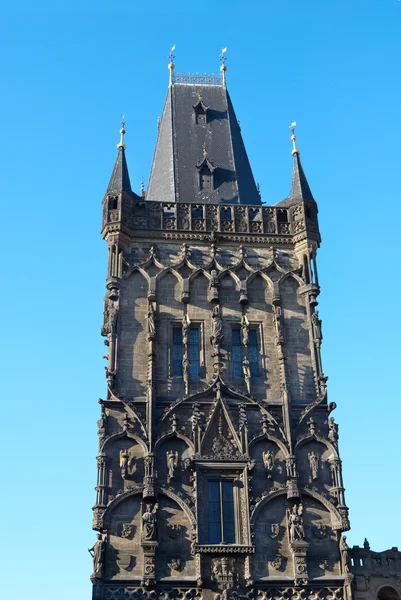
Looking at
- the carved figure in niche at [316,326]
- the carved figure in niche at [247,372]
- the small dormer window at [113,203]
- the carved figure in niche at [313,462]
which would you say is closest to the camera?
the carved figure in niche at [313,462]

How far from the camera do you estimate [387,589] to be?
→ 23938 mm

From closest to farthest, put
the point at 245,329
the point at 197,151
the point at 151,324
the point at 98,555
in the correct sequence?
the point at 98,555, the point at 151,324, the point at 245,329, the point at 197,151

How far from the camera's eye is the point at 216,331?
87.5 ft

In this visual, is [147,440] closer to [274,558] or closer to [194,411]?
[194,411]

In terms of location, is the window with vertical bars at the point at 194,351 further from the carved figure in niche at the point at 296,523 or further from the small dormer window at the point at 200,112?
the small dormer window at the point at 200,112

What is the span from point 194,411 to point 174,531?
137 inches

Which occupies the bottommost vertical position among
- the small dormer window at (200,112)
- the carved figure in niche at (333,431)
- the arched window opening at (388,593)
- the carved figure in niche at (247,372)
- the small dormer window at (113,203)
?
the arched window opening at (388,593)

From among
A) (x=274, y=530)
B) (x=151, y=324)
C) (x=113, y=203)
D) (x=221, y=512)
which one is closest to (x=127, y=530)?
(x=221, y=512)

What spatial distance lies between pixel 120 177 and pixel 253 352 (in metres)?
7.68

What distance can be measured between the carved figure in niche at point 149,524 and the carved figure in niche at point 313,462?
4.58 meters

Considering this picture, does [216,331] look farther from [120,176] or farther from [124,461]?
[120,176]

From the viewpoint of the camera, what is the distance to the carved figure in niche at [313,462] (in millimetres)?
24766

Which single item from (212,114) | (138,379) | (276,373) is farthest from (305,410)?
(212,114)

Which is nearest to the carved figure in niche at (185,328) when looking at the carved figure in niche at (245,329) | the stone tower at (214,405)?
the stone tower at (214,405)
